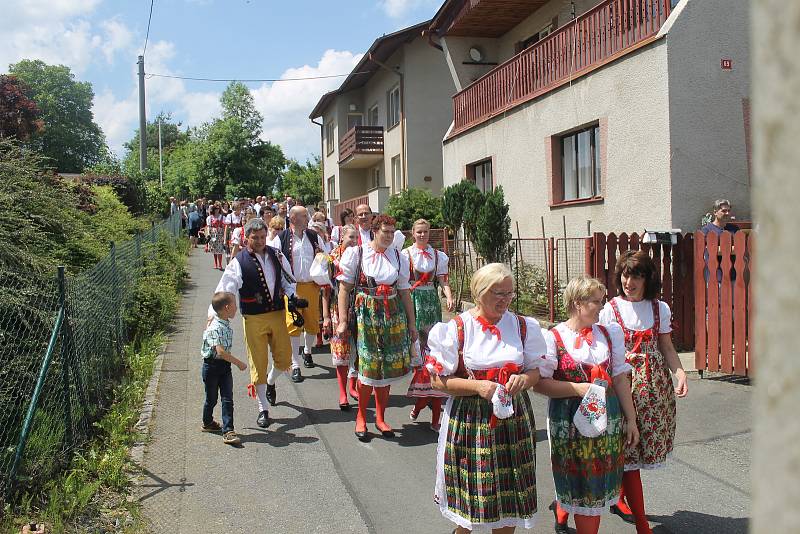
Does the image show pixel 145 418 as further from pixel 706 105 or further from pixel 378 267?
pixel 706 105

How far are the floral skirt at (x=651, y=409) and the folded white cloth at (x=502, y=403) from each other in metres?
1.18

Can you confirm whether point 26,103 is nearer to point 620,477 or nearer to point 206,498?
point 206,498

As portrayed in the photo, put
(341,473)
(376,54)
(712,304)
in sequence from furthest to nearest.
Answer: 1. (376,54)
2. (712,304)
3. (341,473)

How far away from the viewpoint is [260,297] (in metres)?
6.61

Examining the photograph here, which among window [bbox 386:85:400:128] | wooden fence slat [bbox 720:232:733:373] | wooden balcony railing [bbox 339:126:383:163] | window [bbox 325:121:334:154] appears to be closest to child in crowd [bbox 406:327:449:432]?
wooden fence slat [bbox 720:232:733:373]

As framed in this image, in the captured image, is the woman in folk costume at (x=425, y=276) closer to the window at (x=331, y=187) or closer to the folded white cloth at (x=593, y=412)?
the folded white cloth at (x=593, y=412)

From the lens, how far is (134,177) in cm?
2286

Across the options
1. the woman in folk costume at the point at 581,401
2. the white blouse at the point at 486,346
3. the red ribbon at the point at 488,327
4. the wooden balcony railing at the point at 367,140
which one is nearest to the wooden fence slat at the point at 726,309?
the woman in folk costume at the point at 581,401

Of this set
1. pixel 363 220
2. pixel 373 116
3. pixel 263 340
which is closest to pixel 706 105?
pixel 363 220

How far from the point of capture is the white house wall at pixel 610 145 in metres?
10.7

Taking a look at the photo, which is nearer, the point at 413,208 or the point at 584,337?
the point at 584,337

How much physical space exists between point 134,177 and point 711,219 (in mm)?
18199

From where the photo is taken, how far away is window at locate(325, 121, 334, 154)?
36.9 m

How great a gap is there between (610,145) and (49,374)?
367 inches
